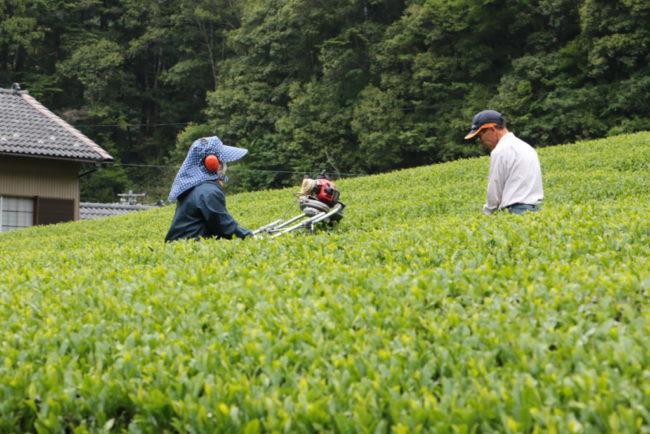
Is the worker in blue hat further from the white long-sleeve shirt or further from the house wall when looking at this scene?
the house wall

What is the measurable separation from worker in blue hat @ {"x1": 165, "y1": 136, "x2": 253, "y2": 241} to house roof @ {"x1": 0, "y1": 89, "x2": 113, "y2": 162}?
744 inches

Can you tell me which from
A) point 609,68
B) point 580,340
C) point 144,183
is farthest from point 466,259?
point 144,183

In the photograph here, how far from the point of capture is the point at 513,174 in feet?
26.4

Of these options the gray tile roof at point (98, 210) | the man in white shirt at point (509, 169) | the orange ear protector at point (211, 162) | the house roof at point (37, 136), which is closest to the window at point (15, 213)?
the house roof at point (37, 136)

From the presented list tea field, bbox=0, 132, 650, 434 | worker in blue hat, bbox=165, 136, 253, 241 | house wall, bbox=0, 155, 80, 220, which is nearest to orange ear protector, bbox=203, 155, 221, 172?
worker in blue hat, bbox=165, 136, 253, 241

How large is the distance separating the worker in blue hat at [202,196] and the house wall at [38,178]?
19509 mm

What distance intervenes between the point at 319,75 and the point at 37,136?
2439cm

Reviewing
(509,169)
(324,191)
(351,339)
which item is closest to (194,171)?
(324,191)

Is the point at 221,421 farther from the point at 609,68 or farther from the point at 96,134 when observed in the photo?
the point at 96,134

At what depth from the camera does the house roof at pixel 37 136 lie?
25234 mm

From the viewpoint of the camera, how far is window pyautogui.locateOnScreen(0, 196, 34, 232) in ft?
83.4

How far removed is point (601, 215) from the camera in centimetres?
763

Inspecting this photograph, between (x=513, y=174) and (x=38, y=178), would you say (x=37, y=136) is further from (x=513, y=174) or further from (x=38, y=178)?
(x=513, y=174)

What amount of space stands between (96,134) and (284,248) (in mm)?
51629
